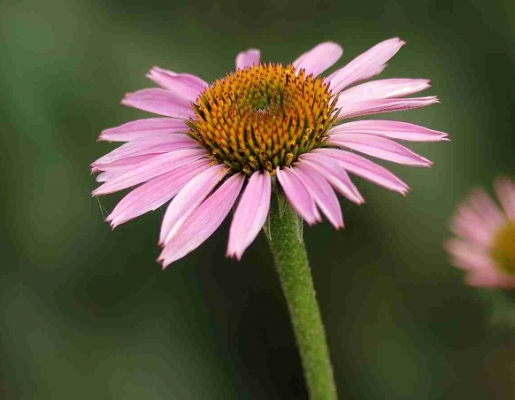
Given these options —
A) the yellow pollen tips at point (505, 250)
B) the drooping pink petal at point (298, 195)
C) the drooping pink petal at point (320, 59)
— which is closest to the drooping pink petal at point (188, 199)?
the drooping pink petal at point (298, 195)

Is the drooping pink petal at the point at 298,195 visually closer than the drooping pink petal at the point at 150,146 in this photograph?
Yes

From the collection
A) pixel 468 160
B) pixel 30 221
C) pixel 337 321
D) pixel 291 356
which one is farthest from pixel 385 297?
pixel 30 221

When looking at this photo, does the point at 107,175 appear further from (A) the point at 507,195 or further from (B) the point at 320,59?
(A) the point at 507,195

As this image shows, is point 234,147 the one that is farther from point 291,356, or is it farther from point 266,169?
point 291,356

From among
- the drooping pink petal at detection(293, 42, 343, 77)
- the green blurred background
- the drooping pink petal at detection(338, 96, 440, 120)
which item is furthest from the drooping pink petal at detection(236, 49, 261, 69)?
the green blurred background

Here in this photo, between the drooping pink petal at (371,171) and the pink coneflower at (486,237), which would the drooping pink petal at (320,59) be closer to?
the drooping pink petal at (371,171)

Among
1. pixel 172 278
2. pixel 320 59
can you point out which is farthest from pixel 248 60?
pixel 172 278
